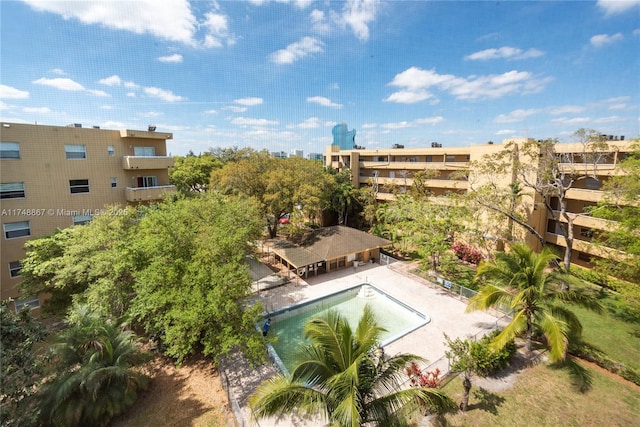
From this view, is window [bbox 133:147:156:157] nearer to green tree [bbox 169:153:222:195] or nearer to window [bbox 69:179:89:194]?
window [bbox 69:179:89:194]

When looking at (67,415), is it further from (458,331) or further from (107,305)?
(458,331)

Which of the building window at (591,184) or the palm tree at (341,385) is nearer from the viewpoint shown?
the palm tree at (341,385)

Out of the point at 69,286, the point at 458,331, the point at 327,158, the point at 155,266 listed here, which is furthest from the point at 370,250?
the point at 327,158

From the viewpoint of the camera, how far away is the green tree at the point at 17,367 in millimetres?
8109

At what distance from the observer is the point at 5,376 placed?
8.09m

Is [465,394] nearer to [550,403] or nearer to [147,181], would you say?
[550,403]

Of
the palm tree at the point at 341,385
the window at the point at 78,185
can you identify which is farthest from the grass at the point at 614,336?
the window at the point at 78,185

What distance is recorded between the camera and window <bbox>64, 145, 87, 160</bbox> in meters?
19.8

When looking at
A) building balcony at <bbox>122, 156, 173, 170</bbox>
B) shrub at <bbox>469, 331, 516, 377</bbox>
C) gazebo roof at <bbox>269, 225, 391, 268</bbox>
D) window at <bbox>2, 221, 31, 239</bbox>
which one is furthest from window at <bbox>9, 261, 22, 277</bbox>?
shrub at <bbox>469, 331, 516, 377</bbox>

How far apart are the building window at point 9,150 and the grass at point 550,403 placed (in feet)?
89.1

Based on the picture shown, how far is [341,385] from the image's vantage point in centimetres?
654

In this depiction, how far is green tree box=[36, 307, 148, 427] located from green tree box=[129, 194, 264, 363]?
150 cm

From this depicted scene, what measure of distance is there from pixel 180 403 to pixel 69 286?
10231 millimetres

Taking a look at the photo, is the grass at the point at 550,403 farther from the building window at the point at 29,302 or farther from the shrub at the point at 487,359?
the building window at the point at 29,302
